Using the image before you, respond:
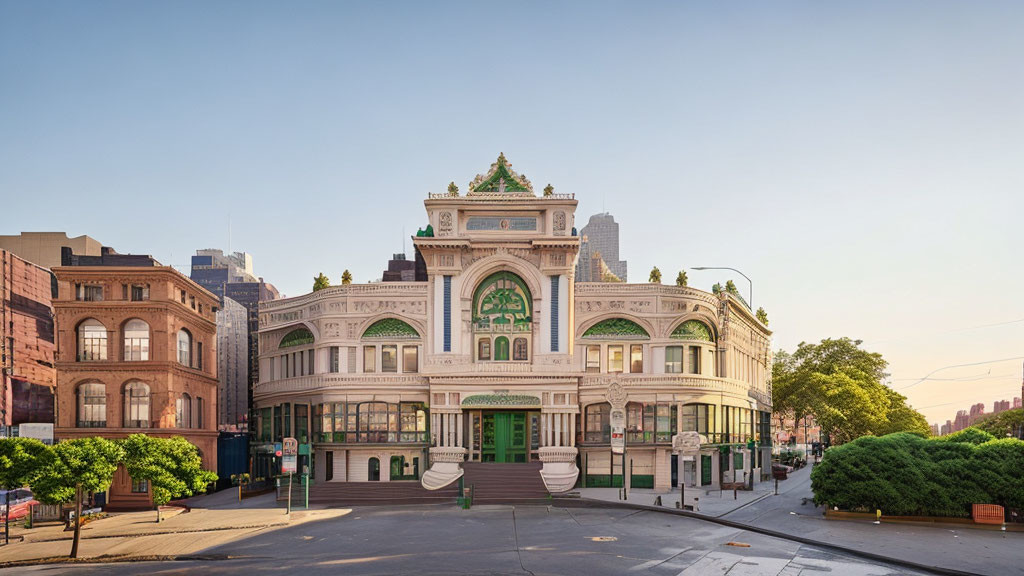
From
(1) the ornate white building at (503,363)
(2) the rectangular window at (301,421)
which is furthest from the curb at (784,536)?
(2) the rectangular window at (301,421)

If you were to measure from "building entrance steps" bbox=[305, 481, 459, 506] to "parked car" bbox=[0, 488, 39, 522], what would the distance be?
44.1ft

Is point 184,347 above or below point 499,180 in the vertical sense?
below

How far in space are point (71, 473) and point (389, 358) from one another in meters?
24.2

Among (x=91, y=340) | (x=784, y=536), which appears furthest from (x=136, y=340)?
(x=784, y=536)

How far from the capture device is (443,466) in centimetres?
5206

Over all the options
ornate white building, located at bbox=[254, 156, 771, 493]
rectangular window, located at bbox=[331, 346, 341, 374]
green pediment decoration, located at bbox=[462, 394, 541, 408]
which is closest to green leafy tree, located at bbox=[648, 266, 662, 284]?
ornate white building, located at bbox=[254, 156, 771, 493]

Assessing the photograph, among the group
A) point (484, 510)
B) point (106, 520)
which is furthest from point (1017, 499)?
point (106, 520)

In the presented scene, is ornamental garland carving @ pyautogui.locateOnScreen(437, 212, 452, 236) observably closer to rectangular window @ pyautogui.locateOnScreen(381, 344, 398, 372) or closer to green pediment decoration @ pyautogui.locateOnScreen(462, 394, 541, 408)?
rectangular window @ pyautogui.locateOnScreen(381, 344, 398, 372)

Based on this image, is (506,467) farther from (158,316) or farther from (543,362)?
(158,316)

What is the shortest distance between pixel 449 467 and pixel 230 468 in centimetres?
1728

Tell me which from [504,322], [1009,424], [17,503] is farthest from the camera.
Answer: [1009,424]

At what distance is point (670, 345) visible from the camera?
54.9m

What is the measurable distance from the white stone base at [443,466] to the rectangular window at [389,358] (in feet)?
21.3

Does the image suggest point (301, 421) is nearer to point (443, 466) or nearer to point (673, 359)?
point (443, 466)
